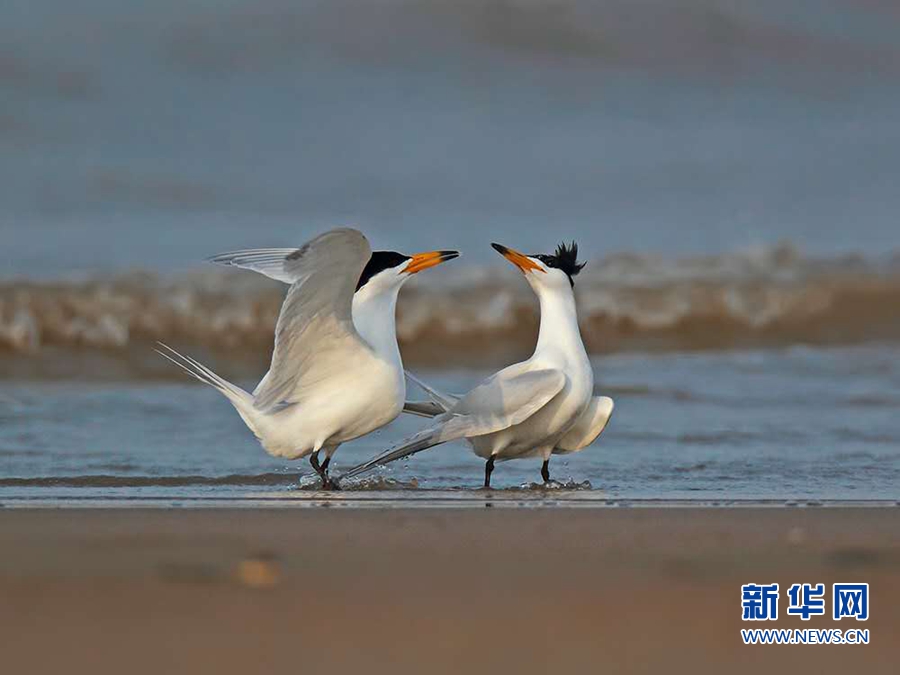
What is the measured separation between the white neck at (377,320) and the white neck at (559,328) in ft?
1.80

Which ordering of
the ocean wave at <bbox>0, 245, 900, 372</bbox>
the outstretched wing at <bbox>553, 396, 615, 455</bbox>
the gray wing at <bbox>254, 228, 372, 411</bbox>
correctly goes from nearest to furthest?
1. the gray wing at <bbox>254, 228, 372, 411</bbox>
2. the outstretched wing at <bbox>553, 396, 615, 455</bbox>
3. the ocean wave at <bbox>0, 245, 900, 372</bbox>

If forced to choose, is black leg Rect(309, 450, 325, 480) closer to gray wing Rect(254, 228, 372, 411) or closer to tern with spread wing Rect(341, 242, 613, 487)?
tern with spread wing Rect(341, 242, 613, 487)

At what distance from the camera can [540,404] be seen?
19.6ft

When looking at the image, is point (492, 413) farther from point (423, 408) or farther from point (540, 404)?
point (423, 408)

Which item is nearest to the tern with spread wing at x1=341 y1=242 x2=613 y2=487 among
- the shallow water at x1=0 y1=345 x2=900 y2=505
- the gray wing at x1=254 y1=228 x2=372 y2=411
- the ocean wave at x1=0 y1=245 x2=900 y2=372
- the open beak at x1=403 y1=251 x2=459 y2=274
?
the shallow water at x1=0 y1=345 x2=900 y2=505

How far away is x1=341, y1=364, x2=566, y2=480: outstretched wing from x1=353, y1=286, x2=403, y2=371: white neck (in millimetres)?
338
